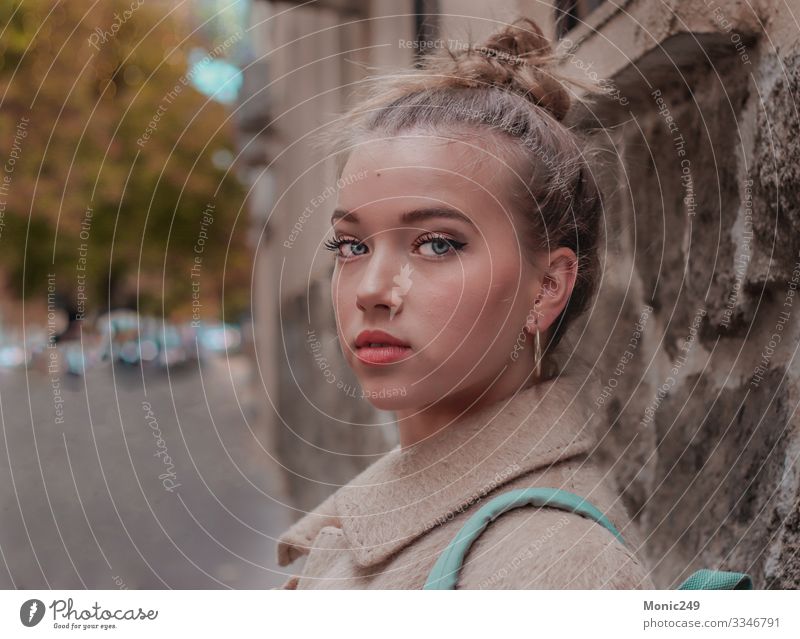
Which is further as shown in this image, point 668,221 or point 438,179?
point 668,221

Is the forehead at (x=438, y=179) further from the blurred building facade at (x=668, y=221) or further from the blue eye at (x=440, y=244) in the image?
the blurred building facade at (x=668, y=221)

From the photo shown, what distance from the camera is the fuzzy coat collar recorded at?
2.18 feet

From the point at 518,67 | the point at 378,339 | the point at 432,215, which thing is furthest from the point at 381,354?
the point at 518,67

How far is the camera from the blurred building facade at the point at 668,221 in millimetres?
793

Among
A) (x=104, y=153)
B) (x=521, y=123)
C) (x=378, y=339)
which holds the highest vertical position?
(x=104, y=153)

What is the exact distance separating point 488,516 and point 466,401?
121 mm

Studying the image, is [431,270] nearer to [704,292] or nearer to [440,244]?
[440,244]

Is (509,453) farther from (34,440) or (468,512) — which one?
(34,440)

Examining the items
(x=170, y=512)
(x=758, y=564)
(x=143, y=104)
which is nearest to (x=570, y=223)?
(x=758, y=564)

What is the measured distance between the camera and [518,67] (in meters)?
0.73

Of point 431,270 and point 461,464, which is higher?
point 431,270

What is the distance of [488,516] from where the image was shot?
62 cm
